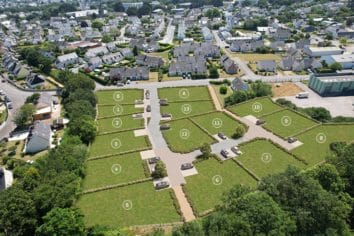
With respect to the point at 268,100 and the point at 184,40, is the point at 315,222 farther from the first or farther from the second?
the point at 184,40

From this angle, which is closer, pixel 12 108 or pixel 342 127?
pixel 342 127

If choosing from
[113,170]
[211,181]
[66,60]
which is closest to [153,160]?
[113,170]

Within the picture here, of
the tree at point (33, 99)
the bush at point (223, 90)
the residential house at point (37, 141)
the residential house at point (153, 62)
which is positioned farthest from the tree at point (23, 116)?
the bush at point (223, 90)

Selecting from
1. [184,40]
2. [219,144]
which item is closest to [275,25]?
[184,40]

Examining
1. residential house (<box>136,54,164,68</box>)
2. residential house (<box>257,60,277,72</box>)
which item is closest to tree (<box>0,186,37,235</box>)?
residential house (<box>136,54,164,68</box>)

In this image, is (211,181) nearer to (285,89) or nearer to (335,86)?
(285,89)

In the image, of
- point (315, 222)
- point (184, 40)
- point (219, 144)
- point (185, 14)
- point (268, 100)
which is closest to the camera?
point (315, 222)

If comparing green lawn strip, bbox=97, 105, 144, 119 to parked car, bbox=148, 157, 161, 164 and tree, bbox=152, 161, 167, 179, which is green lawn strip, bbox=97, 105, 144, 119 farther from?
tree, bbox=152, 161, 167, 179

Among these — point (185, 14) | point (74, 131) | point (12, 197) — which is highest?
point (12, 197)
